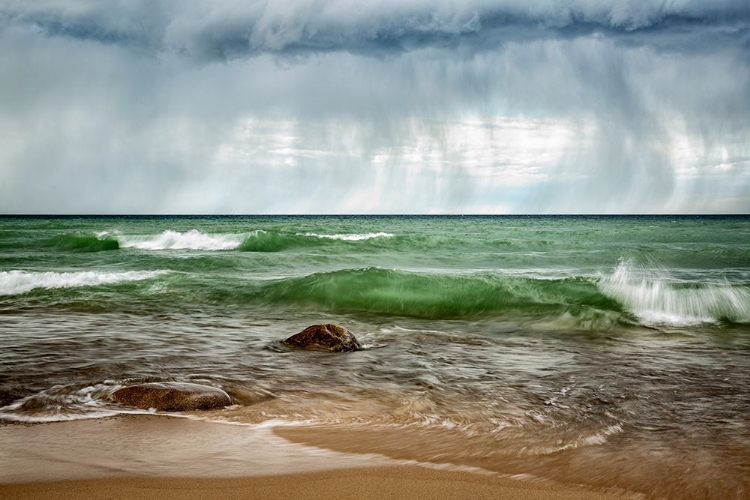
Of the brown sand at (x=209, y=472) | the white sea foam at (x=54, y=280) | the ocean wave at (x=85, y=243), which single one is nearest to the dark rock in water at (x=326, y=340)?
the brown sand at (x=209, y=472)

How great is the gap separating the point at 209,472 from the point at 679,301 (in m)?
11.2

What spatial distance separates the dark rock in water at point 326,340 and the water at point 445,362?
305 millimetres

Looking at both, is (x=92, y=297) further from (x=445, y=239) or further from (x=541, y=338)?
(x=445, y=239)

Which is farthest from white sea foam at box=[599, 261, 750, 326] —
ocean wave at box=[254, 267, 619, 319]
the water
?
ocean wave at box=[254, 267, 619, 319]

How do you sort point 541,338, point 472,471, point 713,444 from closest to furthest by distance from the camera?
point 472,471 → point 713,444 → point 541,338

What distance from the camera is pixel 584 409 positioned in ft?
17.6

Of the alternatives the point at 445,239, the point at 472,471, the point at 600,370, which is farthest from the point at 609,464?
the point at 445,239

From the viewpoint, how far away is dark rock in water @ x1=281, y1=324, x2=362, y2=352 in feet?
26.2

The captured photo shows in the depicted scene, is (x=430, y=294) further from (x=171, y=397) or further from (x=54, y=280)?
(x=54, y=280)

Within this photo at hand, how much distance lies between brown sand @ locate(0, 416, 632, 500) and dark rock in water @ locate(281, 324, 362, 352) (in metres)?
3.42

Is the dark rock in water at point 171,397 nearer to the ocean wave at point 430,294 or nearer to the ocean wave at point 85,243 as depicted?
the ocean wave at point 430,294

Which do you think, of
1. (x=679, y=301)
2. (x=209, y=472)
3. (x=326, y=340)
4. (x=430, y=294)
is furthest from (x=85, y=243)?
(x=209, y=472)

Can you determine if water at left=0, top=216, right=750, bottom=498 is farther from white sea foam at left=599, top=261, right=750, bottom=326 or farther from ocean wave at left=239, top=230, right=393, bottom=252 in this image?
ocean wave at left=239, top=230, right=393, bottom=252

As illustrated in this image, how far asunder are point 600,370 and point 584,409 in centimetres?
175
